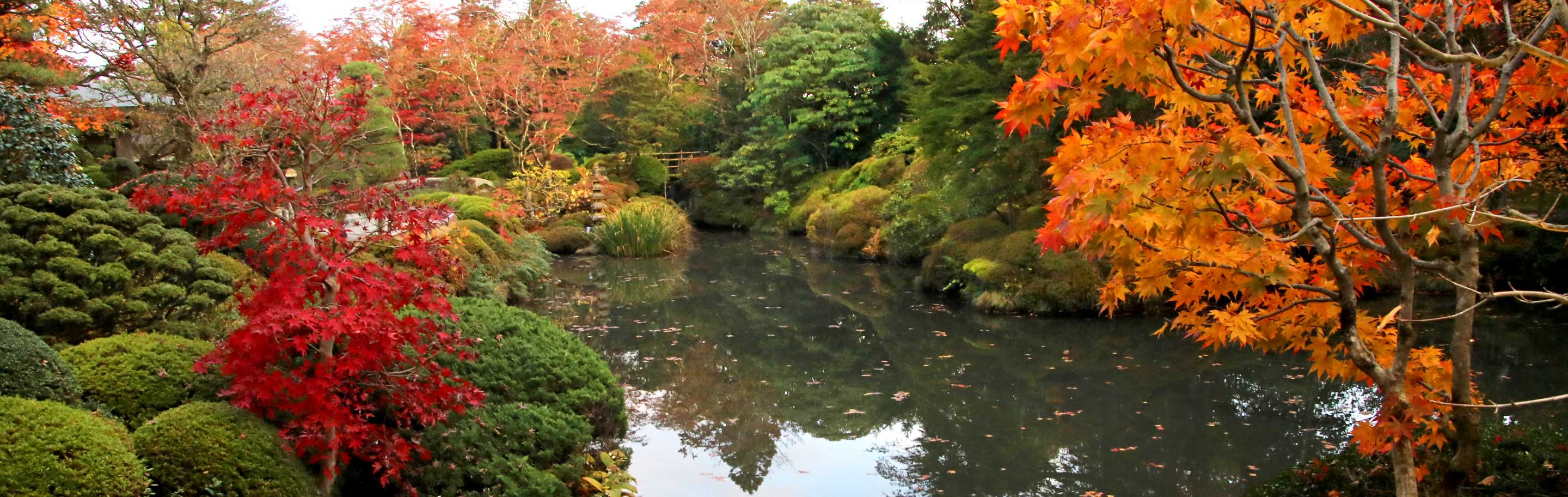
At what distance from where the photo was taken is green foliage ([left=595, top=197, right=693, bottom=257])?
15.7m

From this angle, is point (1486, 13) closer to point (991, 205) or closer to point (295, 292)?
point (295, 292)

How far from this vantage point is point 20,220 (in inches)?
171

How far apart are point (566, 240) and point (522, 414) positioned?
12.3 meters

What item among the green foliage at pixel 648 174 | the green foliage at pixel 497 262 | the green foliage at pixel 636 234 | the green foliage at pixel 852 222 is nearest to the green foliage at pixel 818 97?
the green foliage at pixel 648 174

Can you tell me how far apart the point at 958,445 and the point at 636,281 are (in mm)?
8078

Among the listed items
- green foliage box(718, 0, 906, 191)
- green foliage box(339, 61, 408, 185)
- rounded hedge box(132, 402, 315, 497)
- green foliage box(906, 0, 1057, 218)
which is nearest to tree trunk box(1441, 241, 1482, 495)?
rounded hedge box(132, 402, 315, 497)

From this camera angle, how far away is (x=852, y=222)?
54.0 feet

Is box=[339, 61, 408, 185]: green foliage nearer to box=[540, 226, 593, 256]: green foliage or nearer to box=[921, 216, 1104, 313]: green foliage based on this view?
box=[540, 226, 593, 256]: green foliage

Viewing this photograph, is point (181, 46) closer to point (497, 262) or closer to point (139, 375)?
point (497, 262)

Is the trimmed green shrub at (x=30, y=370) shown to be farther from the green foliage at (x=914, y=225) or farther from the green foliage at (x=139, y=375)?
the green foliage at (x=914, y=225)

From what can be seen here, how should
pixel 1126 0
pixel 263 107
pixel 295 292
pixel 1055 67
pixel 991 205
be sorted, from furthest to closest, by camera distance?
1. pixel 991 205
2. pixel 263 107
3. pixel 295 292
4. pixel 1055 67
5. pixel 1126 0

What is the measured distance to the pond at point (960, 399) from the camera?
5.11 m

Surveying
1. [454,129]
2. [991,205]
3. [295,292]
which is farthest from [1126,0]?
[454,129]

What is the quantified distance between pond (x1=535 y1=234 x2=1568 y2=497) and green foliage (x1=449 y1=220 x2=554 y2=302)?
61 centimetres
